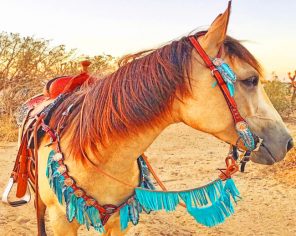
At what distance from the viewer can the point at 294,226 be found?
4.21 meters

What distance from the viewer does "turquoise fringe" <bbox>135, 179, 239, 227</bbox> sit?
2.04 meters

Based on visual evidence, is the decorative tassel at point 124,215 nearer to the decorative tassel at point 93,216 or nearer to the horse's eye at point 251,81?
the decorative tassel at point 93,216

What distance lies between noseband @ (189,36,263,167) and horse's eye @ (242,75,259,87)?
7 cm

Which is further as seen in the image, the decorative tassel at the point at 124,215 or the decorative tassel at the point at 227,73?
the decorative tassel at the point at 124,215

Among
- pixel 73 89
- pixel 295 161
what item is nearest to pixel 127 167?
pixel 73 89

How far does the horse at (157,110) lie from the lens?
1.71 metres

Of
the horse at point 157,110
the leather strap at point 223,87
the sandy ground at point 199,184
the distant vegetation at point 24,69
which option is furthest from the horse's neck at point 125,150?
the distant vegetation at point 24,69

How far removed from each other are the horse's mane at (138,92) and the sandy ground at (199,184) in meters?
2.16

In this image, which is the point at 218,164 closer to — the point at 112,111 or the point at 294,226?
the point at 294,226

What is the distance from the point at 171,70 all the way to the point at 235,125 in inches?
14.7

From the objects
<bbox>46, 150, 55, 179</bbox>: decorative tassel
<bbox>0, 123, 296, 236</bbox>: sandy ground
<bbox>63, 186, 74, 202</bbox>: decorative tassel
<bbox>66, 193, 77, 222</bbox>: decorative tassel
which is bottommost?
<bbox>0, 123, 296, 236</bbox>: sandy ground

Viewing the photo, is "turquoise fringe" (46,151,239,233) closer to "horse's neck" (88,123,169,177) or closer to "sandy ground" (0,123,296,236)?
"horse's neck" (88,123,169,177)

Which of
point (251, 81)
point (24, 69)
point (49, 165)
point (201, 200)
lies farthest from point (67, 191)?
point (24, 69)

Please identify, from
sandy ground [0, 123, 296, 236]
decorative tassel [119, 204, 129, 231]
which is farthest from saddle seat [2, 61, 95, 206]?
sandy ground [0, 123, 296, 236]
